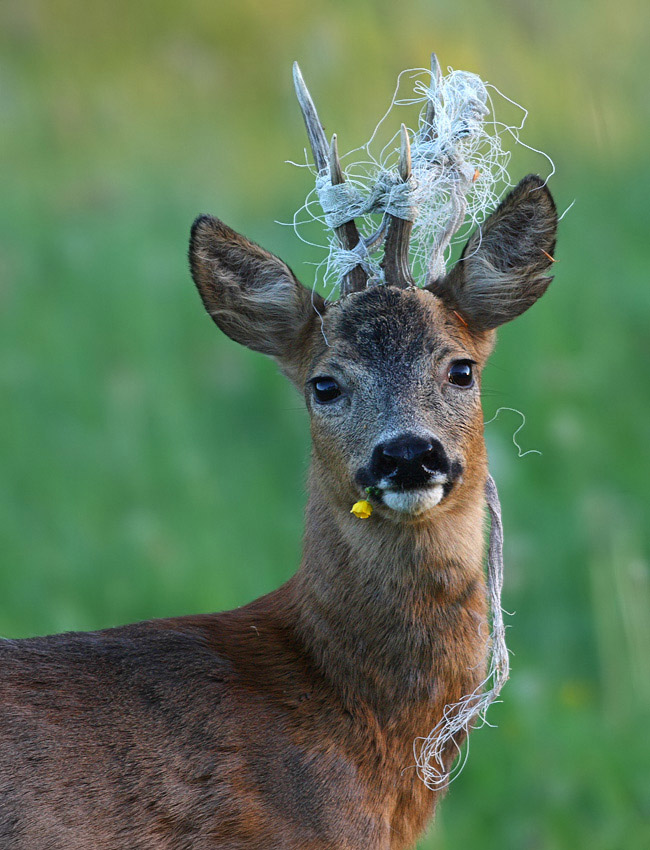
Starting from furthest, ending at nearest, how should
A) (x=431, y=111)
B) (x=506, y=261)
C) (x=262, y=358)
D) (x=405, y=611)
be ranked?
(x=262, y=358), (x=506, y=261), (x=431, y=111), (x=405, y=611)

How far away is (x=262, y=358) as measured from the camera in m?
10.4

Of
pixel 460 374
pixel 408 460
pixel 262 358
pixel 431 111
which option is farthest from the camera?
pixel 262 358

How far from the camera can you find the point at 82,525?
933 cm

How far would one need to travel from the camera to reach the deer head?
13.9ft

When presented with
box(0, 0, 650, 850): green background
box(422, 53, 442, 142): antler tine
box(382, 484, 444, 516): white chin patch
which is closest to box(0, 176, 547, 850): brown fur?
box(382, 484, 444, 516): white chin patch

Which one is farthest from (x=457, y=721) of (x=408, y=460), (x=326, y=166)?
(x=326, y=166)

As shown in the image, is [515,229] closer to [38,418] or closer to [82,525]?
[82,525]

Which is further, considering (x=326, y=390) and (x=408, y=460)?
(x=326, y=390)

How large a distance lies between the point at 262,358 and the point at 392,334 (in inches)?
232

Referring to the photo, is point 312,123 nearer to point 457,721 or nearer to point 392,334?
point 392,334

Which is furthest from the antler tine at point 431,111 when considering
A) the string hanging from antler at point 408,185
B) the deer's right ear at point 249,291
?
the deer's right ear at point 249,291

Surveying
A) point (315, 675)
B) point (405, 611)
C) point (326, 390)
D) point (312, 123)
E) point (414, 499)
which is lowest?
point (315, 675)

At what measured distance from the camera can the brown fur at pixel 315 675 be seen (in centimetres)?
408

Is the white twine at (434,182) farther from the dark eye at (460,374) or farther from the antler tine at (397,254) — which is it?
the dark eye at (460,374)
